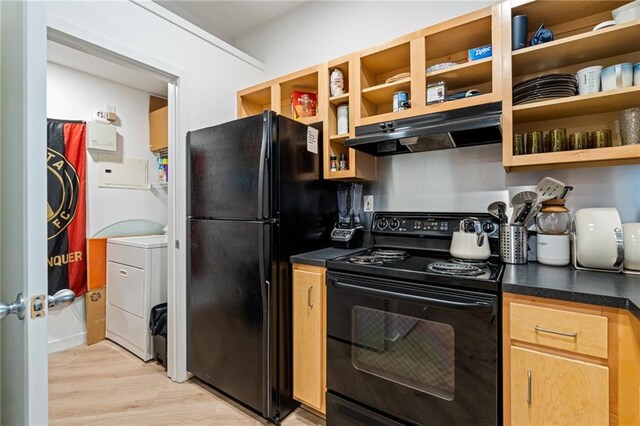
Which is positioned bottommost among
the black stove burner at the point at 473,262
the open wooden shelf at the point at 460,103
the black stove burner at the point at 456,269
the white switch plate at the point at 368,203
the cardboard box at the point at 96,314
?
the cardboard box at the point at 96,314

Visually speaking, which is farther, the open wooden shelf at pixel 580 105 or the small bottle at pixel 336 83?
the small bottle at pixel 336 83

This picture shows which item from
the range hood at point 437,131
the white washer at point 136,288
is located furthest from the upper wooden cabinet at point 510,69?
the white washer at point 136,288

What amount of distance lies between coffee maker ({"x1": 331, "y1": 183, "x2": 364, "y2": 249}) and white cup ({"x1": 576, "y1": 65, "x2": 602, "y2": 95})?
125cm

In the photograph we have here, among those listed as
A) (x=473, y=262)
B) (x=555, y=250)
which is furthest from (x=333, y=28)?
(x=555, y=250)

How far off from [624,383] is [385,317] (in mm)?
777

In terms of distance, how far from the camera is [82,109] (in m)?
2.87

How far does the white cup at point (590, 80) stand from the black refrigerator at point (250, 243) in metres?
1.35

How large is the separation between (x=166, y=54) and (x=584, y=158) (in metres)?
2.36

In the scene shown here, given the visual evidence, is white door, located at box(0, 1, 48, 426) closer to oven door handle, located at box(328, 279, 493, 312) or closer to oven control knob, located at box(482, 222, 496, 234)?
oven door handle, located at box(328, 279, 493, 312)

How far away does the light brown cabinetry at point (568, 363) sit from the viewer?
3.10ft

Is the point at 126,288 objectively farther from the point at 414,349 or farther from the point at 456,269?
the point at 456,269

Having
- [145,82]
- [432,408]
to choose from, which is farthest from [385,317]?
[145,82]

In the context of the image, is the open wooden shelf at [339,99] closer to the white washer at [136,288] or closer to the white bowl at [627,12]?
the white bowl at [627,12]

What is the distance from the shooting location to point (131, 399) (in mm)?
1930
